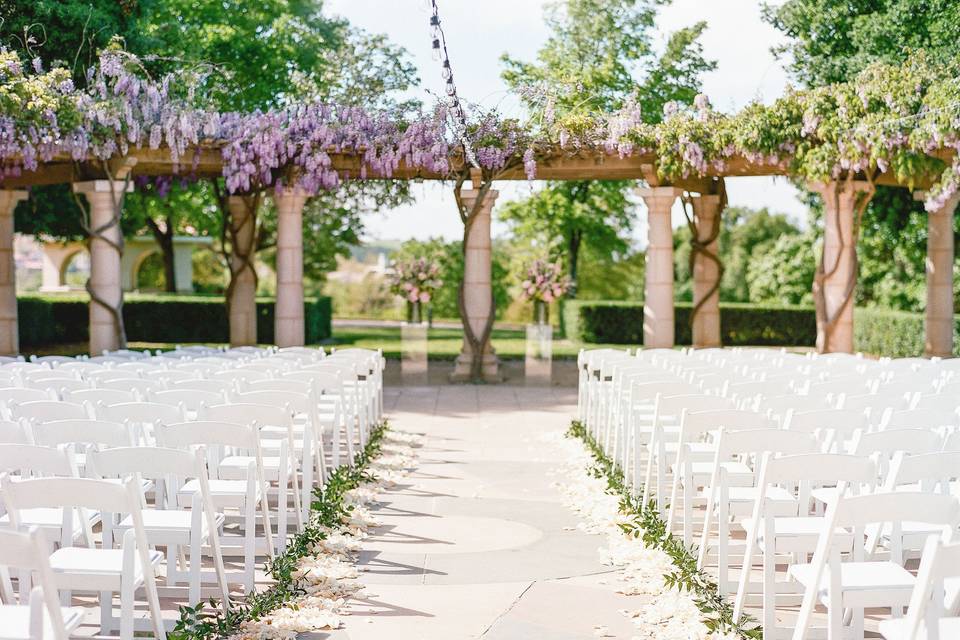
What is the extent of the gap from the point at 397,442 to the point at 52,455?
21.4ft

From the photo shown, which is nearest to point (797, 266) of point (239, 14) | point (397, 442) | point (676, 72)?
point (676, 72)

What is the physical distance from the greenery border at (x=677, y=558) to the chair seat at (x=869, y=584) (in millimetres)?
640

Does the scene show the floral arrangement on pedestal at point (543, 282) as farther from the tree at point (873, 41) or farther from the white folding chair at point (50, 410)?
the white folding chair at point (50, 410)

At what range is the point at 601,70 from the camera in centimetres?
2672

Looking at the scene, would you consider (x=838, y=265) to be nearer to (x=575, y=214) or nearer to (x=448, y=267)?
(x=575, y=214)

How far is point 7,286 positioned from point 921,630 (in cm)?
1711

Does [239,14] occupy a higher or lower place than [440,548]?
higher

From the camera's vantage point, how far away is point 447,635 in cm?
478

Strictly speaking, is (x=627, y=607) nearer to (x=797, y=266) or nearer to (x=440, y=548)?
(x=440, y=548)

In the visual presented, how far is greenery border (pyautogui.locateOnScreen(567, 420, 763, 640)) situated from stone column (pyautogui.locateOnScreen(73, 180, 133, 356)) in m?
9.70

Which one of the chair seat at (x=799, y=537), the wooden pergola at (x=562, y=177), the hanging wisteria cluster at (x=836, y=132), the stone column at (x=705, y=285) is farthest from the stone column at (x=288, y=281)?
the chair seat at (x=799, y=537)

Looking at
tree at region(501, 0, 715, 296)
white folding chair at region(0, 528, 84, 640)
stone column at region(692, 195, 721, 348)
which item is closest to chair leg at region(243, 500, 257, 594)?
white folding chair at region(0, 528, 84, 640)

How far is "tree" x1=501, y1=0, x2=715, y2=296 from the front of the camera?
27.7 metres

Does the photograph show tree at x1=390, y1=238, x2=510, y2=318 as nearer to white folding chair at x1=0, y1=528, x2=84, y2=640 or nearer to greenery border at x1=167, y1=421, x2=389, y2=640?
greenery border at x1=167, y1=421, x2=389, y2=640
